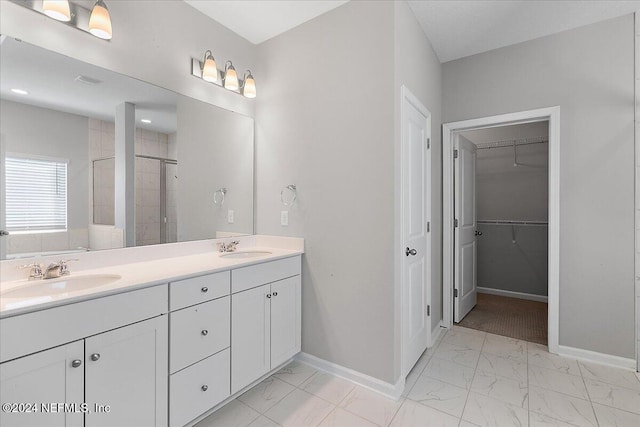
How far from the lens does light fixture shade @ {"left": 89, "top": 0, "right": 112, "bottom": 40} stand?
1.56 metres

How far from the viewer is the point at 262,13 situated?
7.22 ft

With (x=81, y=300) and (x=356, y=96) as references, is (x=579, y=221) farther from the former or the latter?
(x=81, y=300)

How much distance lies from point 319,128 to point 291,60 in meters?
0.65

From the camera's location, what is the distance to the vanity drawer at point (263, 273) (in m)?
1.80

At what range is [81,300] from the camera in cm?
115

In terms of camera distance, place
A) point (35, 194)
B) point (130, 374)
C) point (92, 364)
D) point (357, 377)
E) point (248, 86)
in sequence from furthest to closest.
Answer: point (248, 86) < point (357, 377) < point (35, 194) < point (130, 374) < point (92, 364)

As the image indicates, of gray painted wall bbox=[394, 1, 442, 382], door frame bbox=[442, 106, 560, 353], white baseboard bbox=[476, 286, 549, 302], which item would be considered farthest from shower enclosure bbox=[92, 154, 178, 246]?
white baseboard bbox=[476, 286, 549, 302]

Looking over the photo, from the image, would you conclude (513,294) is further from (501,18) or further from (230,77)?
(230,77)

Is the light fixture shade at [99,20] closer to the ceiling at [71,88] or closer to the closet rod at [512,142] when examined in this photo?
the ceiling at [71,88]

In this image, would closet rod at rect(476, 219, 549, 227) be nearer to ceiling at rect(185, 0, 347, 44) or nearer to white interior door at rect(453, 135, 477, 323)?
white interior door at rect(453, 135, 477, 323)

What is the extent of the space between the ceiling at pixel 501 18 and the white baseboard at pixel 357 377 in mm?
2633

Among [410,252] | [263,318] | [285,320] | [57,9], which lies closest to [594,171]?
[410,252]

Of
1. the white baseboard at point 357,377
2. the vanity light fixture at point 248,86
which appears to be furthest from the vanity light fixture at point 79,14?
the white baseboard at point 357,377

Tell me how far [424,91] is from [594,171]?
4.87 feet
